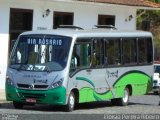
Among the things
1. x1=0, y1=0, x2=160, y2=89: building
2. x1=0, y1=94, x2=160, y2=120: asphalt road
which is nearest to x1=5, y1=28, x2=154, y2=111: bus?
x1=0, y1=94, x2=160, y2=120: asphalt road

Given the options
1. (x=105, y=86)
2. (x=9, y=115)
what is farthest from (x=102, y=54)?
(x=9, y=115)

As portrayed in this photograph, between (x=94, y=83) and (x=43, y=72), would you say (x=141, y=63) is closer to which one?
(x=94, y=83)

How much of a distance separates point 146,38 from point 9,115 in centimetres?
896

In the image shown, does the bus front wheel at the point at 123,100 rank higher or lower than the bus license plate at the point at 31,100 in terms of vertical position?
lower

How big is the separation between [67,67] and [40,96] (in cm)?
122

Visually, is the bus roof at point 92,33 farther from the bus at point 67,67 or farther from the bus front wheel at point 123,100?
the bus front wheel at point 123,100

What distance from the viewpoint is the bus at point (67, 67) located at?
19.3 m

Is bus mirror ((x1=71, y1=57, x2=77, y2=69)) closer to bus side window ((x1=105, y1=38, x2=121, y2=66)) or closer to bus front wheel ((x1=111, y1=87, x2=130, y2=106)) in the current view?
bus side window ((x1=105, y1=38, x2=121, y2=66))

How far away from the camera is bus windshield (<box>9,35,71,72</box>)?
1952 cm

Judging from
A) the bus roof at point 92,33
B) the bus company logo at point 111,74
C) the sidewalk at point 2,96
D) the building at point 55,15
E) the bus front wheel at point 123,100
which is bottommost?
the sidewalk at point 2,96

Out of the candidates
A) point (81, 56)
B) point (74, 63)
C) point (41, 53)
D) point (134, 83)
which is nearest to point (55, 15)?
point (134, 83)

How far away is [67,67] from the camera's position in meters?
19.4

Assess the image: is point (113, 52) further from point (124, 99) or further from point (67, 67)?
point (67, 67)

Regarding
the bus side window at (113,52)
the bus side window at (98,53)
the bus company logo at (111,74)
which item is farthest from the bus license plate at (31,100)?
the bus side window at (113,52)
